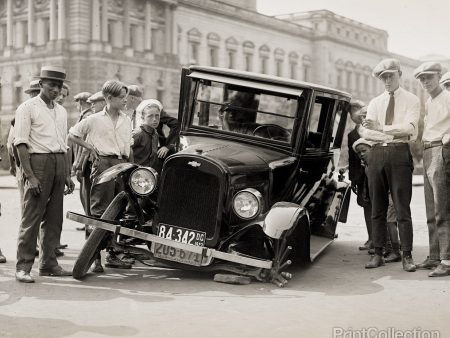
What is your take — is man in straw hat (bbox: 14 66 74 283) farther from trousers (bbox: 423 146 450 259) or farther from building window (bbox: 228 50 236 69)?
building window (bbox: 228 50 236 69)

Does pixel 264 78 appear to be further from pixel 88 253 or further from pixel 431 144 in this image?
pixel 88 253

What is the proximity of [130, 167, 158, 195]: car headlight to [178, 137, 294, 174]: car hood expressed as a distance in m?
0.38

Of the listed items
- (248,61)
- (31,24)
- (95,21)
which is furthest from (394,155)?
(248,61)

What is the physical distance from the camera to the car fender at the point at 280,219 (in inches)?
257

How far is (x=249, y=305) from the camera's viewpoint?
5.85m

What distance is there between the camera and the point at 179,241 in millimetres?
6750

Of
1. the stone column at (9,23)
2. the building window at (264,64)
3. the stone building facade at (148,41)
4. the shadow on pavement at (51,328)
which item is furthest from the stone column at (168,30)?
the shadow on pavement at (51,328)

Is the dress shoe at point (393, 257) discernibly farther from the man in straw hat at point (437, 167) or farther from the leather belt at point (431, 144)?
the leather belt at point (431, 144)

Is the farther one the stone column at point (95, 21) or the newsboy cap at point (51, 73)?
the stone column at point (95, 21)

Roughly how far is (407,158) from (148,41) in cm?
4949

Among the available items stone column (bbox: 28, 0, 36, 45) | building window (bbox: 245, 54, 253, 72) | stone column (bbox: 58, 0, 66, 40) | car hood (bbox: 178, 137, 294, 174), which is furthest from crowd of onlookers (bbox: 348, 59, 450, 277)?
building window (bbox: 245, 54, 253, 72)

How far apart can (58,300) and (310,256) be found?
111 inches

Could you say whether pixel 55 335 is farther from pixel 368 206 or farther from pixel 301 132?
pixel 368 206

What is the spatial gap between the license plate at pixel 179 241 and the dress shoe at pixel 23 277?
118cm
